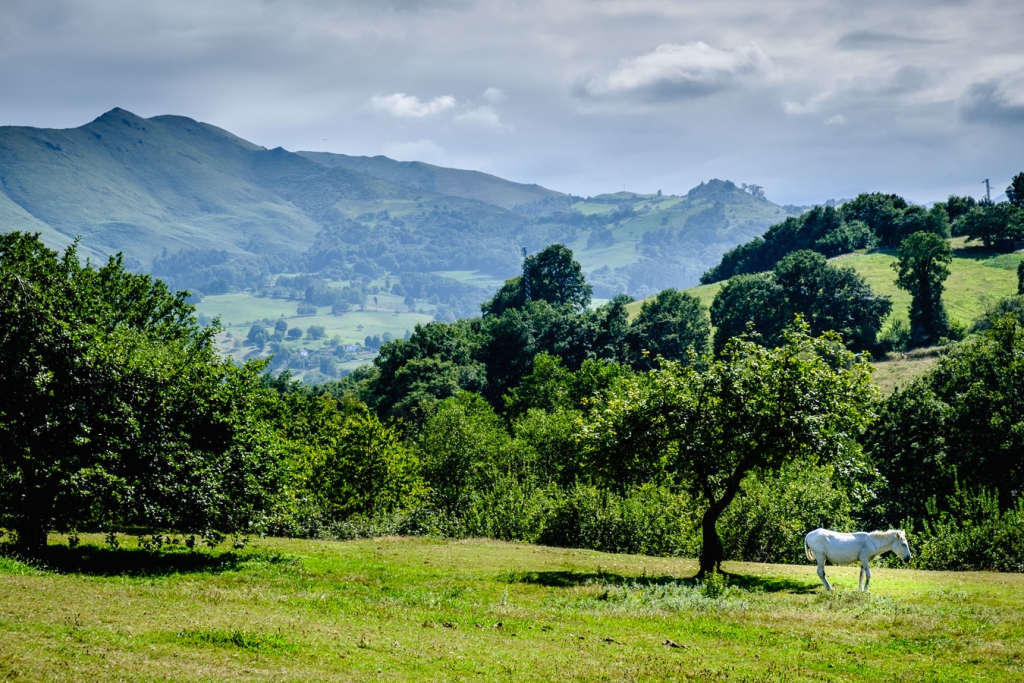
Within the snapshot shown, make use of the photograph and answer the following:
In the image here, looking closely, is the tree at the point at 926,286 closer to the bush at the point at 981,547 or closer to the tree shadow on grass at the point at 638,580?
Result: the bush at the point at 981,547

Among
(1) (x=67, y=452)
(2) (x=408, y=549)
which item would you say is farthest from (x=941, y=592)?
(1) (x=67, y=452)

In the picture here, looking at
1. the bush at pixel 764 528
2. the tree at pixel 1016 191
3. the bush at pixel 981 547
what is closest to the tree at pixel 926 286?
the tree at pixel 1016 191

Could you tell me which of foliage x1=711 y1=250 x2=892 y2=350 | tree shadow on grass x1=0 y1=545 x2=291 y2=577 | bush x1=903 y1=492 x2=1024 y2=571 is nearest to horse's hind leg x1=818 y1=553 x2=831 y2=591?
bush x1=903 y1=492 x2=1024 y2=571

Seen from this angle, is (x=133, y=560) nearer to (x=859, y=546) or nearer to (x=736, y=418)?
(x=736, y=418)

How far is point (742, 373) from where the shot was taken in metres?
32.7

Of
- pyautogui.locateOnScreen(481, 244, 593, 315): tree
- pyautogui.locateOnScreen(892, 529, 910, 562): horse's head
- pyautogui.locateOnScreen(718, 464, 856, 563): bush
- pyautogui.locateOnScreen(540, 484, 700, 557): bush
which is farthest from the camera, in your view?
pyautogui.locateOnScreen(481, 244, 593, 315): tree

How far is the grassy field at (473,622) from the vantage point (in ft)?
59.2

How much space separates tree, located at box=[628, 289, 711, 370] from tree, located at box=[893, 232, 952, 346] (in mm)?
35607

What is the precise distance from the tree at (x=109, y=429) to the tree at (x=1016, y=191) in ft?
667

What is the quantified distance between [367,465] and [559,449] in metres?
21.0

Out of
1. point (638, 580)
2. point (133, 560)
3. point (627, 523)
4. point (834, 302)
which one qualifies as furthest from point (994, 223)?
point (133, 560)

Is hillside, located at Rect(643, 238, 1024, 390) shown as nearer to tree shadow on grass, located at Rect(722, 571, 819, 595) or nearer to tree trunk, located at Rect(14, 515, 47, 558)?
tree shadow on grass, located at Rect(722, 571, 819, 595)

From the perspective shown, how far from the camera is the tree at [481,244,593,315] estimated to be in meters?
180

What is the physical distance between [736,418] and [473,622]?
14.7m
